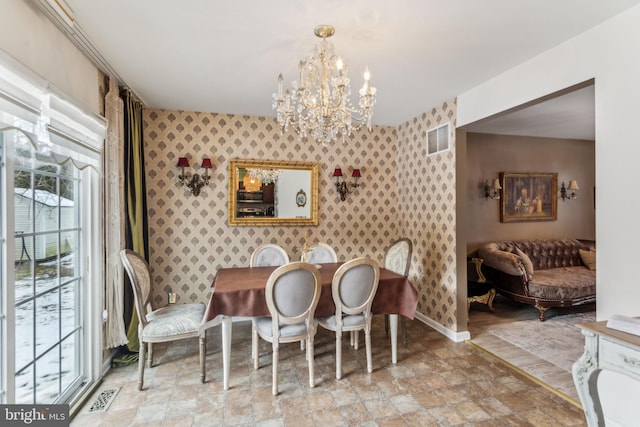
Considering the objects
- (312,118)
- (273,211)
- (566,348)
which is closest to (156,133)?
(273,211)

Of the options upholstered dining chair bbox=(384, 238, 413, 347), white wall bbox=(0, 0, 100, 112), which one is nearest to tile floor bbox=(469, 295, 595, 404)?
upholstered dining chair bbox=(384, 238, 413, 347)

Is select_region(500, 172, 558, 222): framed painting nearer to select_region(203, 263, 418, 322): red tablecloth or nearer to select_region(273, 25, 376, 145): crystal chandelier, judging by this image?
select_region(203, 263, 418, 322): red tablecloth

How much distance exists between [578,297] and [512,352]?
5.94 feet

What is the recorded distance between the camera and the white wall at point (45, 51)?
65.7 inches

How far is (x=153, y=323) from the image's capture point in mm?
2691

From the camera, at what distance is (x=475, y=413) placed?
2277mm

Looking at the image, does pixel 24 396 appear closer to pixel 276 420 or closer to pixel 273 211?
pixel 276 420

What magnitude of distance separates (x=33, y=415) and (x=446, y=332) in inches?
143

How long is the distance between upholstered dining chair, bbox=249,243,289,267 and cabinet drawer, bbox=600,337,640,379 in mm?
2818

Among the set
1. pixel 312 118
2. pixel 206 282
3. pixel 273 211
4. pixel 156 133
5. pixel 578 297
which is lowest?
pixel 578 297

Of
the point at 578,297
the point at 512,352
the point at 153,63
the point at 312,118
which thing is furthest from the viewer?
the point at 578,297

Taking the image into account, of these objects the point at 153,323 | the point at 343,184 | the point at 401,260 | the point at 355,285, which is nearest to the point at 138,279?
the point at 153,323

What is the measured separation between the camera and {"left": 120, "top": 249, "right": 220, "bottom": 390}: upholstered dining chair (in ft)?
8.60

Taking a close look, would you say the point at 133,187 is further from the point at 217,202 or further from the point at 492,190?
the point at 492,190
